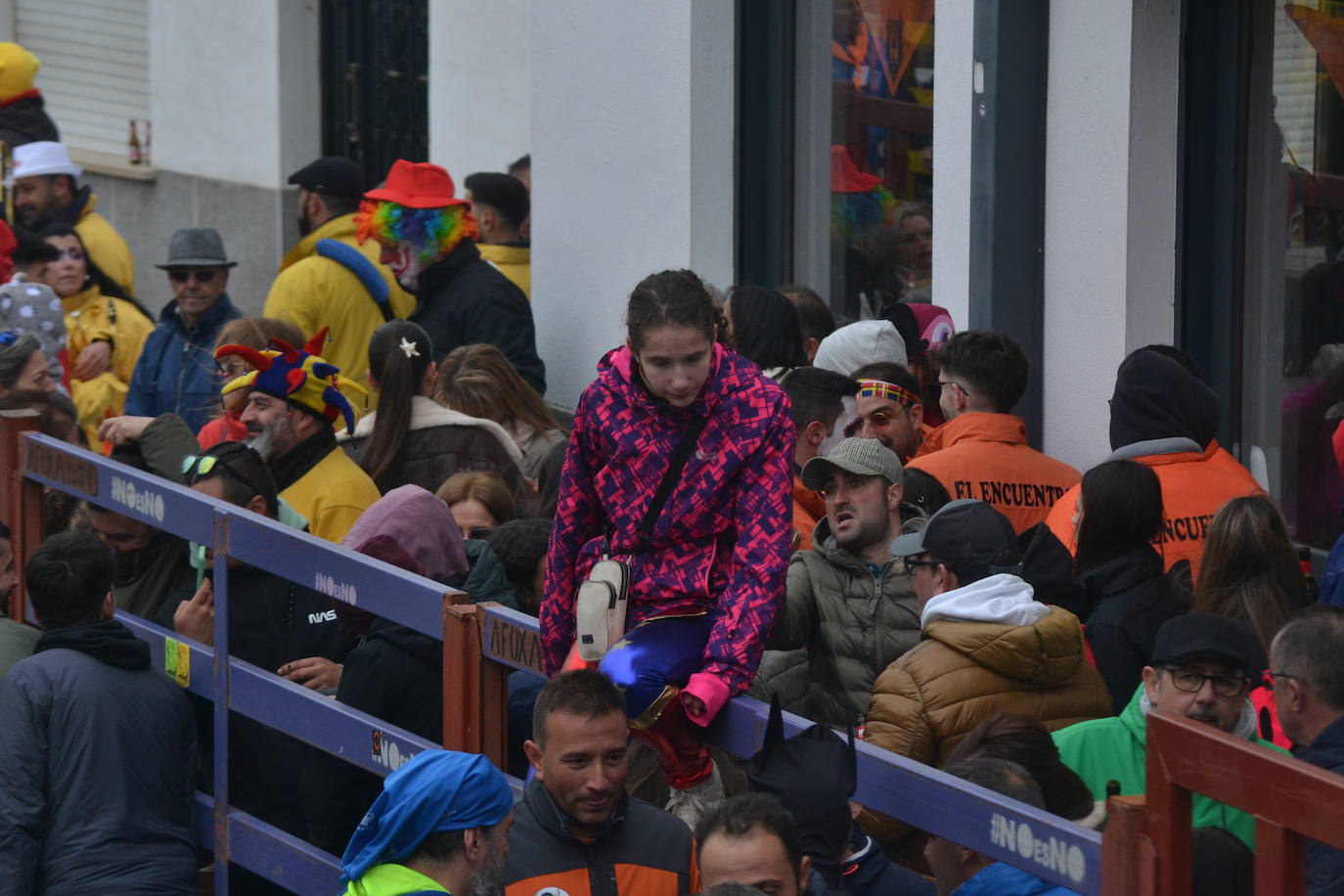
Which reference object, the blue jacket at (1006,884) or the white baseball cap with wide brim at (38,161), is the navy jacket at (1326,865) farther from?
the white baseball cap with wide brim at (38,161)

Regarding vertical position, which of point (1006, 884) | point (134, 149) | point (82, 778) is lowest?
point (82, 778)

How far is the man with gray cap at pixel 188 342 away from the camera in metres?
8.46

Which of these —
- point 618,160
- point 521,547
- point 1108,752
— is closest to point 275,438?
point 521,547

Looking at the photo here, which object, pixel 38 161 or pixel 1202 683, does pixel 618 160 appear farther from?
pixel 1202 683

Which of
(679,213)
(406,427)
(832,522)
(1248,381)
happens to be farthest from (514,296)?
(832,522)

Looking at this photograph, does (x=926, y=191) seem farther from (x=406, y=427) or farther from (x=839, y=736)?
(x=839, y=736)

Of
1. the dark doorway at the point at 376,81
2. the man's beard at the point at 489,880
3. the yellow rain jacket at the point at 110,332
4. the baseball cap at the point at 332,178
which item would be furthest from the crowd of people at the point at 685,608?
the dark doorway at the point at 376,81

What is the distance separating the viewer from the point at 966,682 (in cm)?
418

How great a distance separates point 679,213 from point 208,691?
12.4 feet

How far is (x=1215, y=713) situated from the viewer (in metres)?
3.81

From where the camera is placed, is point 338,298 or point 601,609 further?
point 338,298

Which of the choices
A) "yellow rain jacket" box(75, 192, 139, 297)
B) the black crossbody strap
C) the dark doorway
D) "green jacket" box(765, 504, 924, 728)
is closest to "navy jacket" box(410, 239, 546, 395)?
"yellow rain jacket" box(75, 192, 139, 297)

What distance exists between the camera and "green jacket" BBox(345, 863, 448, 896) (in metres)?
3.67

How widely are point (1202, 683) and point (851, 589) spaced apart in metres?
1.18
